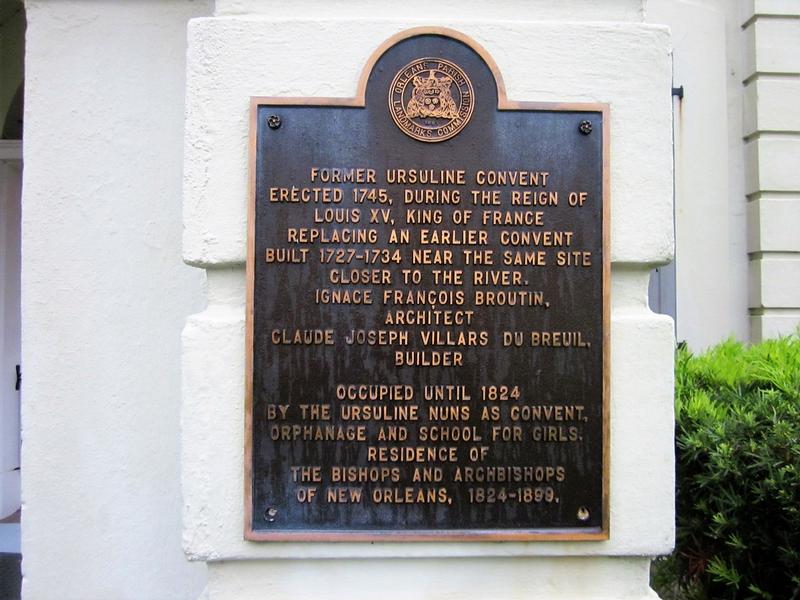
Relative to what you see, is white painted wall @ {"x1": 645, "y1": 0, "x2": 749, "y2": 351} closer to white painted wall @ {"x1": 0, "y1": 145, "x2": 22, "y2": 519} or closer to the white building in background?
the white building in background

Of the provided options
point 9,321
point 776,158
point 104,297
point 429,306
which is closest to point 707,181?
point 776,158

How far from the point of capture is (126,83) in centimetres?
315

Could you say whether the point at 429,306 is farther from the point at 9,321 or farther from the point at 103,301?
the point at 9,321

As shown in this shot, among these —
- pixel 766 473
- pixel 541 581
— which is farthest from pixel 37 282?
pixel 766 473

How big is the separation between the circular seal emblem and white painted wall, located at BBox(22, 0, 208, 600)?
1.22 meters

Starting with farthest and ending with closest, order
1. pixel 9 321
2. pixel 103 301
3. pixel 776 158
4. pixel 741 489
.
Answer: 1. pixel 776 158
2. pixel 9 321
3. pixel 103 301
4. pixel 741 489

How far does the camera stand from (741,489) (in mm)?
2453

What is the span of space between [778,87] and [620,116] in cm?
474

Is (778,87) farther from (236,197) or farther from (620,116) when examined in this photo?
(236,197)

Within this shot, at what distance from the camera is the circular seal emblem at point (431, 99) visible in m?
2.55

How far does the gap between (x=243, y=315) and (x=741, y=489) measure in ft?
6.51

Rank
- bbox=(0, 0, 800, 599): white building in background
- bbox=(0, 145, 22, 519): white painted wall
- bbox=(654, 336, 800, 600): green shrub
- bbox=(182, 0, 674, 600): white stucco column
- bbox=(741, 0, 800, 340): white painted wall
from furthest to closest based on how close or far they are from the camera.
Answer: bbox=(741, 0, 800, 340): white painted wall
bbox=(0, 145, 22, 519): white painted wall
bbox=(0, 0, 800, 599): white building in background
bbox=(182, 0, 674, 600): white stucco column
bbox=(654, 336, 800, 600): green shrub

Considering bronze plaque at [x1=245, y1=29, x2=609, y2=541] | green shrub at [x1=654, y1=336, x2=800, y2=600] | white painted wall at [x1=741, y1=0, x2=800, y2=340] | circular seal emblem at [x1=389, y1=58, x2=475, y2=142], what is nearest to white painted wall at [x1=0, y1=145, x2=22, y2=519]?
bronze plaque at [x1=245, y1=29, x2=609, y2=541]

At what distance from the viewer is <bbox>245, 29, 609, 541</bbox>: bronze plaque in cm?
251
